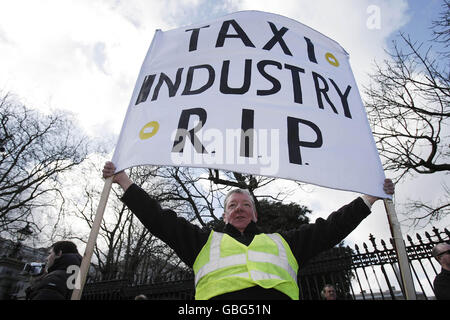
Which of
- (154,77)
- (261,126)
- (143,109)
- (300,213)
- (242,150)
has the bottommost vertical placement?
(242,150)

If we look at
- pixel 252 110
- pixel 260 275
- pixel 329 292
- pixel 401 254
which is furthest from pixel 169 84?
pixel 329 292

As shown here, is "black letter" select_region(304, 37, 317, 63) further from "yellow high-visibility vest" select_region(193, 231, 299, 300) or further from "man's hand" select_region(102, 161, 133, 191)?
"man's hand" select_region(102, 161, 133, 191)

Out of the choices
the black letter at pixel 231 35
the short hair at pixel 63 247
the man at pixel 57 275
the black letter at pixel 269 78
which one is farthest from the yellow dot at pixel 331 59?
the short hair at pixel 63 247

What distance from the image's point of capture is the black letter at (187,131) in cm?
191

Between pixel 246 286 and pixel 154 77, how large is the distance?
1.91 meters

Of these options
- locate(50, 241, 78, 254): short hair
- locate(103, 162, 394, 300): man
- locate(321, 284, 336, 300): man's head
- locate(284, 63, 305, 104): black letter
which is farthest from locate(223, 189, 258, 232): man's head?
locate(321, 284, 336, 300): man's head

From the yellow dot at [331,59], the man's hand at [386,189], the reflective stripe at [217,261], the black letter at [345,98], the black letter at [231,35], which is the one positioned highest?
the black letter at [231,35]

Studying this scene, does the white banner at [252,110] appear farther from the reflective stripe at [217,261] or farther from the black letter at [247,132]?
the reflective stripe at [217,261]

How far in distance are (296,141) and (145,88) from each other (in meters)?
1.40

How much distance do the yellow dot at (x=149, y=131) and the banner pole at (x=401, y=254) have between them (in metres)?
1.73

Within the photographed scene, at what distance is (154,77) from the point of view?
2508 millimetres

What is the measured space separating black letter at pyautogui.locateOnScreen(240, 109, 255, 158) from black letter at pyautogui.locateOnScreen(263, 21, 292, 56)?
0.92 meters
